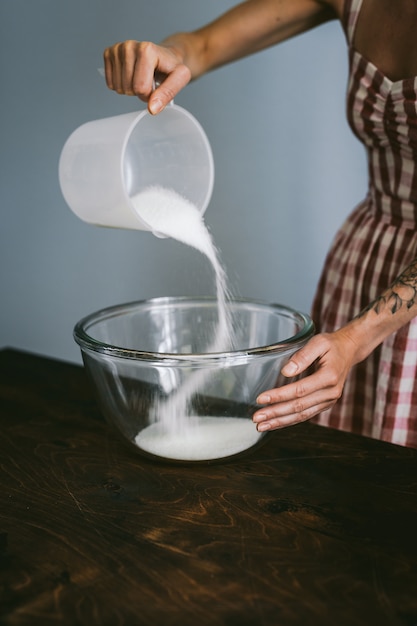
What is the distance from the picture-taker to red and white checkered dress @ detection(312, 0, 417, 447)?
1243mm

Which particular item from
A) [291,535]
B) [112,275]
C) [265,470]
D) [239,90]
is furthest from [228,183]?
[291,535]

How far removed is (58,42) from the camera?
7.79ft

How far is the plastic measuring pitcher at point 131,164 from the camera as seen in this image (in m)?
1.04

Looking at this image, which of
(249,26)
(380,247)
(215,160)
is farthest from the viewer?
(215,160)

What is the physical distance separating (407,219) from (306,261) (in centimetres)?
74

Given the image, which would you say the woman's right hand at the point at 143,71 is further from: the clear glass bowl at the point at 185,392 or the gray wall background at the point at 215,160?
the gray wall background at the point at 215,160

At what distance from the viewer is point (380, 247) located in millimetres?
1334

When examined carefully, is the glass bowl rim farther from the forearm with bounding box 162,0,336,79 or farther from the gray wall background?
the gray wall background

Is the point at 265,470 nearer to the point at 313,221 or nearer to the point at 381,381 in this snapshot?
the point at 381,381


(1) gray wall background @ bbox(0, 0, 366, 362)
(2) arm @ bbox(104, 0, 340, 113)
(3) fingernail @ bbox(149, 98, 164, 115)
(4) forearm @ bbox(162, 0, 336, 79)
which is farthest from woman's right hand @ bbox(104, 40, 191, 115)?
(1) gray wall background @ bbox(0, 0, 366, 362)

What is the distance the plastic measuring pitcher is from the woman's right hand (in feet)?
0.12

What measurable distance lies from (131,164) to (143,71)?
6.6 inches

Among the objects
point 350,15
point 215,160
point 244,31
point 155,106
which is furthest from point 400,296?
point 215,160

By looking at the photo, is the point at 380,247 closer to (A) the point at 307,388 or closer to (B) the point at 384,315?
(B) the point at 384,315
